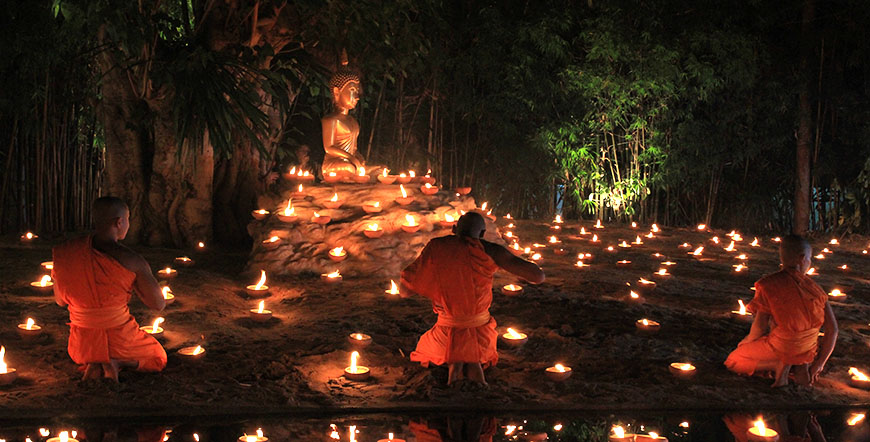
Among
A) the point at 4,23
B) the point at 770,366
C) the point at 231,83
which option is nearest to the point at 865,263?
the point at 770,366

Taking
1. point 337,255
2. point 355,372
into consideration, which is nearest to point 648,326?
point 355,372

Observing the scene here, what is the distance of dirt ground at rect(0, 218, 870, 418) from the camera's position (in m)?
4.07

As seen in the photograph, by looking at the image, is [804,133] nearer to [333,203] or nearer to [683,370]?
[333,203]

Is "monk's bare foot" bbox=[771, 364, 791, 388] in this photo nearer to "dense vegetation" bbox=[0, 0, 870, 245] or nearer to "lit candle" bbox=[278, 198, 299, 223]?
"lit candle" bbox=[278, 198, 299, 223]

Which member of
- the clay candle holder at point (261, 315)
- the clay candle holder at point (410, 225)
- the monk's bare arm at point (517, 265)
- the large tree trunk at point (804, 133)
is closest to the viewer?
the monk's bare arm at point (517, 265)

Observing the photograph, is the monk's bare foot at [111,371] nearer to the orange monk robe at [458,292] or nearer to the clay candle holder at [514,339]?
the orange monk robe at [458,292]

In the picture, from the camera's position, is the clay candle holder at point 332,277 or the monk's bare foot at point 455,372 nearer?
the monk's bare foot at point 455,372

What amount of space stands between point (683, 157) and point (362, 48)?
6490 millimetres

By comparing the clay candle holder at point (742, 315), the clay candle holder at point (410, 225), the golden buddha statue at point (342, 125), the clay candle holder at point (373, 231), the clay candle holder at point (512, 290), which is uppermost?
the golden buddha statue at point (342, 125)

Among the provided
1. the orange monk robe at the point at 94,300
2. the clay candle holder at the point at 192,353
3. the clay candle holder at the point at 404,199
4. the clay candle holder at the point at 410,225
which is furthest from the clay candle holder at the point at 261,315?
the clay candle holder at the point at 404,199

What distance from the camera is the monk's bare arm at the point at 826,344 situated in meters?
4.40

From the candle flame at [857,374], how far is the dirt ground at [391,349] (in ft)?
0.24

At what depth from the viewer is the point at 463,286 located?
4426mm

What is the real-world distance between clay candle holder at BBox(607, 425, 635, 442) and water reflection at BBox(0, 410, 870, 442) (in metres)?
0.01
